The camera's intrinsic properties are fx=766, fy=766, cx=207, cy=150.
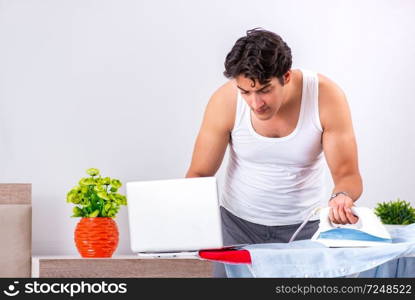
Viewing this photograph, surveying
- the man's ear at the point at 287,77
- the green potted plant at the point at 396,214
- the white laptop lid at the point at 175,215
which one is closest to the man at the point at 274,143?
the man's ear at the point at 287,77

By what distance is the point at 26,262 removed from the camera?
10.4 feet

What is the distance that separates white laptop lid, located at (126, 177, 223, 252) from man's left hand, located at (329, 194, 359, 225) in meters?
0.36

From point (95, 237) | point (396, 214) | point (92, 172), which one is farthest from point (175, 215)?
point (396, 214)

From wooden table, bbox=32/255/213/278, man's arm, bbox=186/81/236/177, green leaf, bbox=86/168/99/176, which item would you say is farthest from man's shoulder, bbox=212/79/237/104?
green leaf, bbox=86/168/99/176

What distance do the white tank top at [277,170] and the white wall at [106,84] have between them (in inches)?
25.1

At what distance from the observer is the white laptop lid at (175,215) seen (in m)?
1.99

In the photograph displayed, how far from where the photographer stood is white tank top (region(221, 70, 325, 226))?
2500 millimetres

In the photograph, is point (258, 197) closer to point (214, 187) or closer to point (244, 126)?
point (244, 126)

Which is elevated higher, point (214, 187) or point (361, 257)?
point (214, 187)

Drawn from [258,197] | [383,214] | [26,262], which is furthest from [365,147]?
[26,262]

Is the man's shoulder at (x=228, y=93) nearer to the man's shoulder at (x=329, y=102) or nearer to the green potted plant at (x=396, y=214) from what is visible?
the man's shoulder at (x=329, y=102)

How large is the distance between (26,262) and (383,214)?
4.84 ft

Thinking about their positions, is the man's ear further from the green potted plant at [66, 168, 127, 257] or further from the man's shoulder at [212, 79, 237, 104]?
the green potted plant at [66, 168, 127, 257]

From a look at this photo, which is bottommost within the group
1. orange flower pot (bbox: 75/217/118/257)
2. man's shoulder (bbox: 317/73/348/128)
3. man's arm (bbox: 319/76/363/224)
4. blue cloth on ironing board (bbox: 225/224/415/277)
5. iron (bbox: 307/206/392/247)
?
blue cloth on ironing board (bbox: 225/224/415/277)
